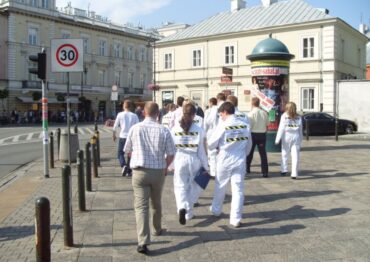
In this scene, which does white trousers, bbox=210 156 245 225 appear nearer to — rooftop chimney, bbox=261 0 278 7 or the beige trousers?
the beige trousers

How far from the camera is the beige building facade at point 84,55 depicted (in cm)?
5534

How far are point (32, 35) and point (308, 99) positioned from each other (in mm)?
37380

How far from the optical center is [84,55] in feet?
207

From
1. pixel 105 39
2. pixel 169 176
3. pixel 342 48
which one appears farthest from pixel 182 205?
pixel 105 39

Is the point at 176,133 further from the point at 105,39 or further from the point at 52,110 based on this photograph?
the point at 105,39

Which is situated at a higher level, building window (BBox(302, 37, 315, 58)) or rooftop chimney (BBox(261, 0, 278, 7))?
rooftop chimney (BBox(261, 0, 278, 7))

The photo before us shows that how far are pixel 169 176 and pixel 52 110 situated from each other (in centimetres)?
5037

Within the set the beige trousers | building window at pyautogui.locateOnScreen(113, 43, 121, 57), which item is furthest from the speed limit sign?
building window at pyautogui.locateOnScreen(113, 43, 121, 57)

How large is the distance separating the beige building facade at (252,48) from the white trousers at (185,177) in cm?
2737

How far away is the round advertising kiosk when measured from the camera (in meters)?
15.9

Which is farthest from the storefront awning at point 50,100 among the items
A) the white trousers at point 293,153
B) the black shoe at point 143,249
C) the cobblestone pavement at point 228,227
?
the black shoe at point 143,249

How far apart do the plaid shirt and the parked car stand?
69.8 feet

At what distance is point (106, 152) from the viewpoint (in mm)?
17641

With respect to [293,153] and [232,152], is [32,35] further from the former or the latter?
[232,152]
